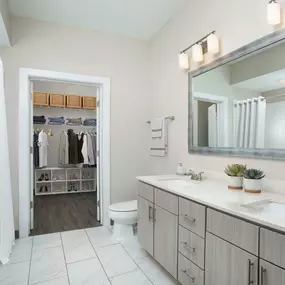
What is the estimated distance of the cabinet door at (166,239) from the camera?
1.82 m

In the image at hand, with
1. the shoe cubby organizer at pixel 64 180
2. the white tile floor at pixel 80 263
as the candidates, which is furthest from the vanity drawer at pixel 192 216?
the shoe cubby organizer at pixel 64 180

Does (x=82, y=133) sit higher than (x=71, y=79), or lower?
lower

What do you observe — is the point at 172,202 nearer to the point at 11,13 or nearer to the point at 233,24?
the point at 233,24

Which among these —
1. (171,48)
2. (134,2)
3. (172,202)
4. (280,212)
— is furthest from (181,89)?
(280,212)

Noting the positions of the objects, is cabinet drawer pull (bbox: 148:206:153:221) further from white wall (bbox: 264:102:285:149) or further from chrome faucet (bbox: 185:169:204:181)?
white wall (bbox: 264:102:285:149)

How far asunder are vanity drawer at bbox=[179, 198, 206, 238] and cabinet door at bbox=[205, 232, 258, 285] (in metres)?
0.09

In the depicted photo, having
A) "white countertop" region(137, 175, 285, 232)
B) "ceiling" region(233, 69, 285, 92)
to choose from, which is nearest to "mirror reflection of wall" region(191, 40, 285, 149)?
"ceiling" region(233, 69, 285, 92)

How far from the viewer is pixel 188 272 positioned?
1.64m

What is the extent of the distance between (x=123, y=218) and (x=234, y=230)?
1680 mm

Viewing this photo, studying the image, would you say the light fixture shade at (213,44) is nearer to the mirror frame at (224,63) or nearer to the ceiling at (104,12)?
the mirror frame at (224,63)

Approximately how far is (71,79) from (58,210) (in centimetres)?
232

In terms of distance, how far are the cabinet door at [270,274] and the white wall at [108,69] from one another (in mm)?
2405

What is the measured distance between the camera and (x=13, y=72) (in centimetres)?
280

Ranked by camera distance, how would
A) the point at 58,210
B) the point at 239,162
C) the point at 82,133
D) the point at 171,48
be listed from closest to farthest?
the point at 239,162, the point at 171,48, the point at 58,210, the point at 82,133
